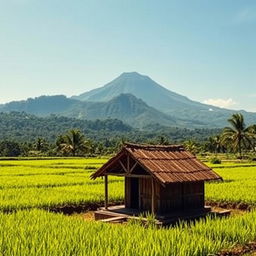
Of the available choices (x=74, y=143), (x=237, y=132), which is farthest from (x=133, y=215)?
(x=74, y=143)

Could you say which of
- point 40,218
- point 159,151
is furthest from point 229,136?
point 40,218

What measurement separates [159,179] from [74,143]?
54.2 metres

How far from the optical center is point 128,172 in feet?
55.8

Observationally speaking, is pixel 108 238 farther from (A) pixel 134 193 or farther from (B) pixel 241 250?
(A) pixel 134 193

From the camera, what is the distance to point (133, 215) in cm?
1598

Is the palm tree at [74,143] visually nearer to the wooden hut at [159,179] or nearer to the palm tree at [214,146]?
the palm tree at [214,146]

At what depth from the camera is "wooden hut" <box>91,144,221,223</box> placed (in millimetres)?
16172

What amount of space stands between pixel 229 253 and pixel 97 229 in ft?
11.3

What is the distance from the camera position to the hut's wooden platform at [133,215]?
1540cm

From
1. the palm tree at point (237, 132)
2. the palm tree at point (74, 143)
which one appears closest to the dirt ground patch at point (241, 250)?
the palm tree at point (237, 132)

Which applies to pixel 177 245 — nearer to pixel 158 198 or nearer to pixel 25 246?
pixel 25 246

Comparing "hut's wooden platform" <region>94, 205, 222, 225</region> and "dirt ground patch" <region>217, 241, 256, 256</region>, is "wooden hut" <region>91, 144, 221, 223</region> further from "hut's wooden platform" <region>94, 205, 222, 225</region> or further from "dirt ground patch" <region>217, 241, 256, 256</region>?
"dirt ground patch" <region>217, 241, 256, 256</region>

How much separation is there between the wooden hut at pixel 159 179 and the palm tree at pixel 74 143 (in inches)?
1981

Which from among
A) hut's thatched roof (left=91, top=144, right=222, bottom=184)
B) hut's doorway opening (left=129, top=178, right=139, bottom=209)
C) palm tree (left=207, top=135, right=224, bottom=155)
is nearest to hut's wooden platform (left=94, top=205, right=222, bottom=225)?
hut's doorway opening (left=129, top=178, right=139, bottom=209)
